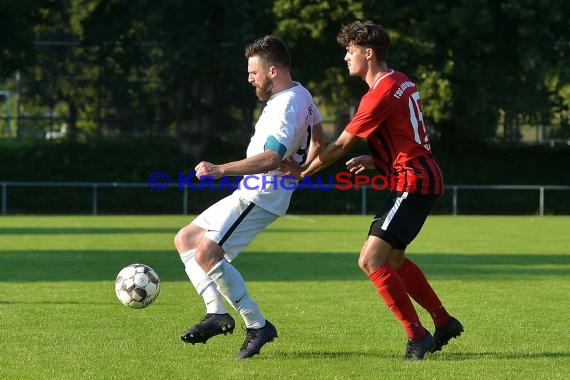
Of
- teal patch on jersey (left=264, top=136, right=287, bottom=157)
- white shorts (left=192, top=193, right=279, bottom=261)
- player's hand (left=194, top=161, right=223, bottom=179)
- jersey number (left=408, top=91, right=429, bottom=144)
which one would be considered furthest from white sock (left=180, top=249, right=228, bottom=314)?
jersey number (left=408, top=91, right=429, bottom=144)

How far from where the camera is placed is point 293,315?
35.1ft

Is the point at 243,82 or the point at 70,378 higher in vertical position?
the point at 243,82

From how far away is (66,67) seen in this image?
43.9m

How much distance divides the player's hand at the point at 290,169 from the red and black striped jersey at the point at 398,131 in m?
0.40

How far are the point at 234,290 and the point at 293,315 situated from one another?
270 cm

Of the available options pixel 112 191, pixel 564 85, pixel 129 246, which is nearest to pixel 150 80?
pixel 112 191

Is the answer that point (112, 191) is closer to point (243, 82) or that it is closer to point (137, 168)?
point (137, 168)

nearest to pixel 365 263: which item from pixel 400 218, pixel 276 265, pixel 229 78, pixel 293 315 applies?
pixel 400 218

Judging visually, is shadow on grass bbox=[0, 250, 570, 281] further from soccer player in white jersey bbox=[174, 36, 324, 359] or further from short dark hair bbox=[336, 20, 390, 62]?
short dark hair bbox=[336, 20, 390, 62]

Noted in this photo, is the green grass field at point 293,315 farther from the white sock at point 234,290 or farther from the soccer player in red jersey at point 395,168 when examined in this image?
the soccer player in red jersey at point 395,168

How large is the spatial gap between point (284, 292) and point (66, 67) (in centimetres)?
3226

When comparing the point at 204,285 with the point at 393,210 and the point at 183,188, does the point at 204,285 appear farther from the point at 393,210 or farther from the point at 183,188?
the point at 183,188

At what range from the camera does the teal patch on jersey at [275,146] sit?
7746 millimetres

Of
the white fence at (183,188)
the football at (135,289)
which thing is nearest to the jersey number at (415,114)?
the football at (135,289)
